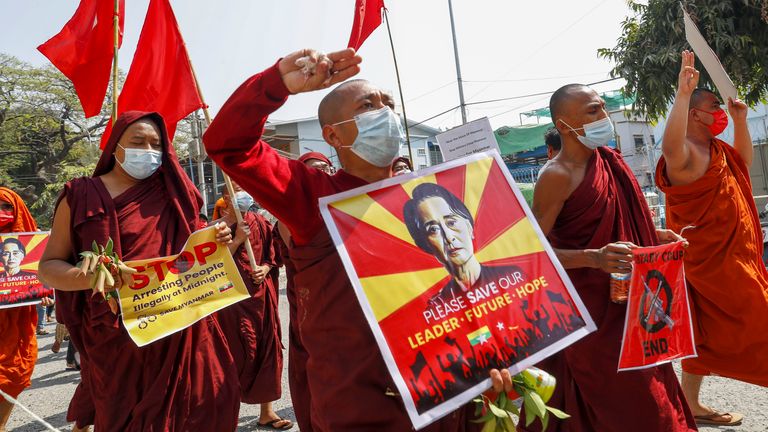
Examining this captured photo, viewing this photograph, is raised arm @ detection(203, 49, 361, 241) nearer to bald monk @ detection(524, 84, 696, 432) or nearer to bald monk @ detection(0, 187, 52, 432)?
bald monk @ detection(524, 84, 696, 432)

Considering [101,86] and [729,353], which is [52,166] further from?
[729,353]

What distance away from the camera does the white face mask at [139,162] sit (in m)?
3.38

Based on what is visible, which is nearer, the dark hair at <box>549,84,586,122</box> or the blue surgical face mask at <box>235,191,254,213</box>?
the dark hair at <box>549,84,586,122</box>

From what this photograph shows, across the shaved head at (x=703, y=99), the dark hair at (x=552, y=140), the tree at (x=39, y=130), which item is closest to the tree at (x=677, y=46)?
the dark hair at (x=552, y=140)

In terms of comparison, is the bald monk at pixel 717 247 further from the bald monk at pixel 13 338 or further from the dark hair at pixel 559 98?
the bald monk at pixel 13 338

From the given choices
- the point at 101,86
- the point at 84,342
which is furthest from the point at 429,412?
the point at 101,86

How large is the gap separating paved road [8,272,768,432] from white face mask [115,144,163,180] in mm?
2358

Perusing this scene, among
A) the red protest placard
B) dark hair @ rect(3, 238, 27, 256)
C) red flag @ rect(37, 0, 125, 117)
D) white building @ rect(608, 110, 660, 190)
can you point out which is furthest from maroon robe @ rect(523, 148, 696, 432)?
white building @ rect(608, 110, 660, 190)

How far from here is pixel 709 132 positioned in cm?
410

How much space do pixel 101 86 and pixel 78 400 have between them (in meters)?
2.51

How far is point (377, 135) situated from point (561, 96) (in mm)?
1507

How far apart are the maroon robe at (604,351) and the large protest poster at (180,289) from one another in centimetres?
178

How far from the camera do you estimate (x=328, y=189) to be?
2064 millimetres

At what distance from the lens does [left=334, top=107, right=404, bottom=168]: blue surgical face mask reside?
81.7 inches
